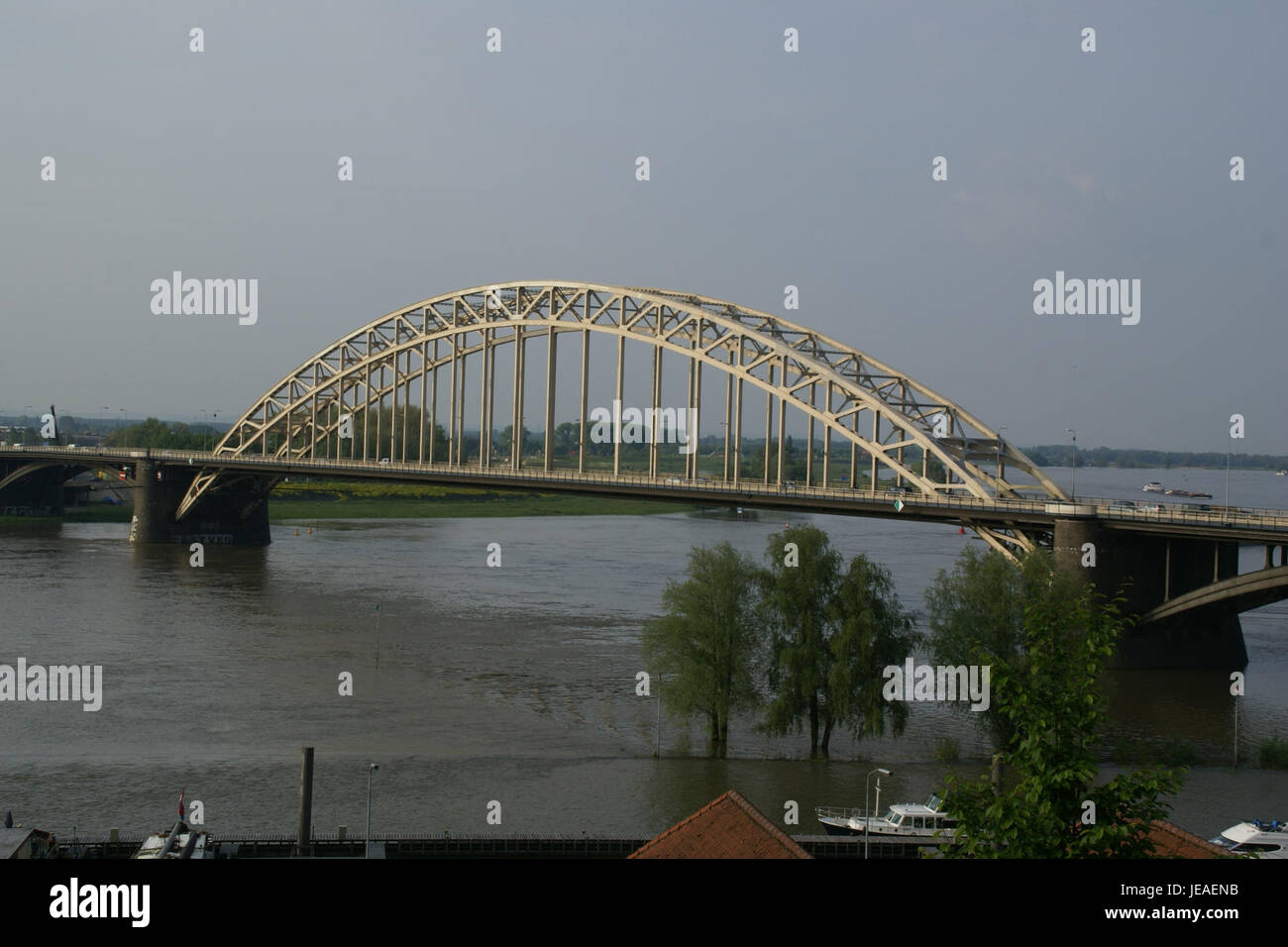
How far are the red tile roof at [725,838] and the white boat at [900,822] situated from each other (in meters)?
4.73

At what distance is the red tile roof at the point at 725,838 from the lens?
1062 centimetres

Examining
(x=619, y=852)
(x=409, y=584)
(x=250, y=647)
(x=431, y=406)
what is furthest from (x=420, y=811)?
(x=431, y=406)

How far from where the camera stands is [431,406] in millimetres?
56344

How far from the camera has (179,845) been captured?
1238cm

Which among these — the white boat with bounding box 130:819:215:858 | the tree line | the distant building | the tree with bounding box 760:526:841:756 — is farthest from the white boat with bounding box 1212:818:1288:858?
the distant building

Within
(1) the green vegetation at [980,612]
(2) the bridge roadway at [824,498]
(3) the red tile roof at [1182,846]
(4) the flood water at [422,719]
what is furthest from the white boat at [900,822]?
(2) the bridge roadway at [824,498]

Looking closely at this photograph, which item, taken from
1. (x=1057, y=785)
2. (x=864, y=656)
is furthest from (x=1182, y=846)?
(x=864, y=656)

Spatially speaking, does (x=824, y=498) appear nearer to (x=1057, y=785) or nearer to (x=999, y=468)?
(x=999, y=468)

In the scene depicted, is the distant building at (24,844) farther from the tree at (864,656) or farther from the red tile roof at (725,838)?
the tree at (864,656)

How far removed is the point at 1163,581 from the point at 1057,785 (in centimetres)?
2209

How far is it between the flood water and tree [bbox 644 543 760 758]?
623 mm

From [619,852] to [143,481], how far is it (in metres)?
45.7

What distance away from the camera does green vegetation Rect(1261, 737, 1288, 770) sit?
65.6 feet
